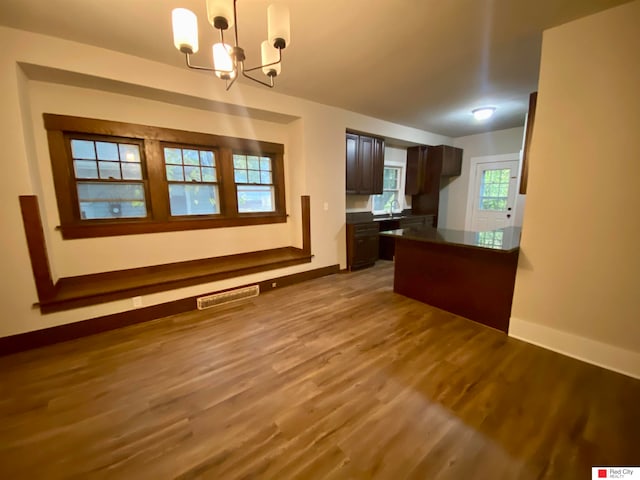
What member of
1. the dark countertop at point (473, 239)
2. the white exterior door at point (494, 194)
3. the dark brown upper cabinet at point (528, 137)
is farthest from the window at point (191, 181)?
the white exterior door at point (494, 194)

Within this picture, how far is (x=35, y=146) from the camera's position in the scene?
2.39 m

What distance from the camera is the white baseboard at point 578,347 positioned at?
190 cm

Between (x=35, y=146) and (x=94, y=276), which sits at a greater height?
(x=35, y=146)

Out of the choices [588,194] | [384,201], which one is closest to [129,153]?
[588,194]

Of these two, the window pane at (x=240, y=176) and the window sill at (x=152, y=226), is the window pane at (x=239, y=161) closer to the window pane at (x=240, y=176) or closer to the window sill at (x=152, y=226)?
the window pane at (x=240, y=176)

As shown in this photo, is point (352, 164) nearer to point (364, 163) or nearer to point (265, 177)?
point (364, 163)

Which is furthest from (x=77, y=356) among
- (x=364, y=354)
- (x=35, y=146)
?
(x=364, y=354)

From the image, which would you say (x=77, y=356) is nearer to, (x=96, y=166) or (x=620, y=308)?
(x=96, y=166)

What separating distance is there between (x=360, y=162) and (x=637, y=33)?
10.5ft

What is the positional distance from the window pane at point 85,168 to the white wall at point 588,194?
4.31 meters

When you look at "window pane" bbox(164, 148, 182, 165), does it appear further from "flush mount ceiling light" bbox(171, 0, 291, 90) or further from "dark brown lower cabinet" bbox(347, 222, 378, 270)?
"dark brown lower cabinet" bbox(347, 222, 378, 270)

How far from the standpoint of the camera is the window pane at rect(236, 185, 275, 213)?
3785mm

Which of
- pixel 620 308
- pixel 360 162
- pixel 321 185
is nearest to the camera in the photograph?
pixel 620 308

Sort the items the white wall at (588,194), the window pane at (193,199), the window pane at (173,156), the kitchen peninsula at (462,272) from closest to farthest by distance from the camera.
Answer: the white wall at (588,194) → the kitchen peninsula at (462,272) → the window pane at (173,156) → the window pane at (193,199)
